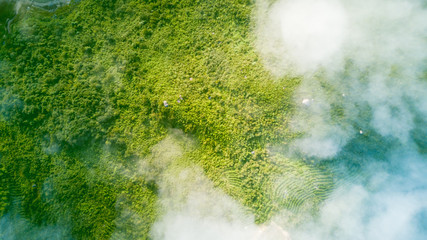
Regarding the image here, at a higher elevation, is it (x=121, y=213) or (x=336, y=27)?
(x=336, y=27)

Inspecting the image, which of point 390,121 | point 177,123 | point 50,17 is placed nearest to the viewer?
point 390,121

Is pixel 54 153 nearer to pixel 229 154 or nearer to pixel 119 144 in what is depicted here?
pixel 119 144

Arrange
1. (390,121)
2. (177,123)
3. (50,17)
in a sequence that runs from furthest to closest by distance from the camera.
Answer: (50,17) → (177,123) → (390,121)

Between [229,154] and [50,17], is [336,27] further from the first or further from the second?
[50,17]

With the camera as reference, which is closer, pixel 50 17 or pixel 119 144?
pixel 119 144

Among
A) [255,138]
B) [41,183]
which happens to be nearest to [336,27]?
[255,138]

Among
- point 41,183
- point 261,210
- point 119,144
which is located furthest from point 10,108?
point 261,210

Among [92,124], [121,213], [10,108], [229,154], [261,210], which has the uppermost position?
[10,108]
